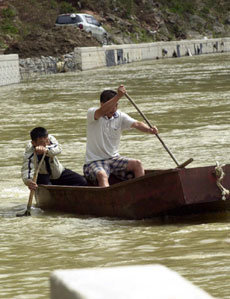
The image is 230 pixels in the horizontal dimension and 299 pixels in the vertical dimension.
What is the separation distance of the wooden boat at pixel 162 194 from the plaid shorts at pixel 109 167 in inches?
9.9

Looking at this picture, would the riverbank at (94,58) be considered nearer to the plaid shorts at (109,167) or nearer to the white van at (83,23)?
the white van at (83,23)

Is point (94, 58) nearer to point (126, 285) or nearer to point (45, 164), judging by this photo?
point (45, 164)

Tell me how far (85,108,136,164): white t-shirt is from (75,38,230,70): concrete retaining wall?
38498 millimetres

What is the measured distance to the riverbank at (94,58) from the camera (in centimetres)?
4428

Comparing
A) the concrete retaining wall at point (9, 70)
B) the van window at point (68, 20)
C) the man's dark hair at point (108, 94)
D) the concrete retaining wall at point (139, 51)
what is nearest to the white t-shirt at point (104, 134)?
the man's dark hair at point (108, 94)

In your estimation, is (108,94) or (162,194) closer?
(162,194)

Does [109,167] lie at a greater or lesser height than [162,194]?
greater

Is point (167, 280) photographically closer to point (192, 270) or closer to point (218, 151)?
point (192, 270)

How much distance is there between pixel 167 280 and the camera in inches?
77.3

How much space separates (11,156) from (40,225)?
5.91 metres

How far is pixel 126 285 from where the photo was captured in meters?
1.97

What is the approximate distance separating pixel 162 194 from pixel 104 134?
1089 millimetres

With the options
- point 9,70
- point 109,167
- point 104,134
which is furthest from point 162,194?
point 9,70

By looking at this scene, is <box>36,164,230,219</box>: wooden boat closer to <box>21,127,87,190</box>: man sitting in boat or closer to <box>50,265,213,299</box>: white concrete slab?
<box>21,127,87,190</box>: man sitting in boat
